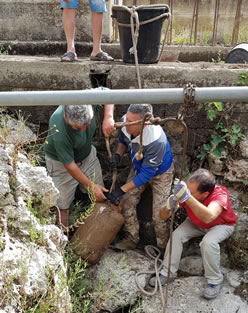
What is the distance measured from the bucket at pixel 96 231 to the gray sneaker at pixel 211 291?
118 cm

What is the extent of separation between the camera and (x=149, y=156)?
395 cm

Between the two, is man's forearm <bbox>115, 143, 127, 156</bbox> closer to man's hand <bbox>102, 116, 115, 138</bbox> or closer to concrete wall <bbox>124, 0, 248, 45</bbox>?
man's hand <bbox>102, 116, 115, 138</bbox>

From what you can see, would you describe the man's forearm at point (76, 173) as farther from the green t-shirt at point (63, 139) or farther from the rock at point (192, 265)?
the rock at point (192, 265)

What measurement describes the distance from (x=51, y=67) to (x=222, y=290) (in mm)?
3287

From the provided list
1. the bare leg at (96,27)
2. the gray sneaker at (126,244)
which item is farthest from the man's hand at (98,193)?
the bare leg at (96,27)

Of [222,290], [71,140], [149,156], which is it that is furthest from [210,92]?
[222,290]

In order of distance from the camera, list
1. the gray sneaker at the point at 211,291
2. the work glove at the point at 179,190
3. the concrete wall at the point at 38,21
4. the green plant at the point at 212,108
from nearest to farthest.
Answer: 1. the work glove at the point at 179,190
2. the gray sneaker at the point at 211,291
3. the green plant at the point at 212,108
4. the concrete wall at the point at 38,21

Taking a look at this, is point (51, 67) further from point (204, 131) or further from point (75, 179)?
point (204, 131)

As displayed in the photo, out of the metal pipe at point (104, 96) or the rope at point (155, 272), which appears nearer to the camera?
the metal pipe at point (104, 96)

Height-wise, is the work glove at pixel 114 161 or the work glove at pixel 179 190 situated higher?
the work glove at pixel 179 190

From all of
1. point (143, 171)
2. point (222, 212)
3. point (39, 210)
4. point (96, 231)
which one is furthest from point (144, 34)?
point (39, 210)

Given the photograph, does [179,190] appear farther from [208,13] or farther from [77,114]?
[208,13]

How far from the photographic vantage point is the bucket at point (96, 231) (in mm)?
4000

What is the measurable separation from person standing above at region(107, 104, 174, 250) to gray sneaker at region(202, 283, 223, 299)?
2.52ft
